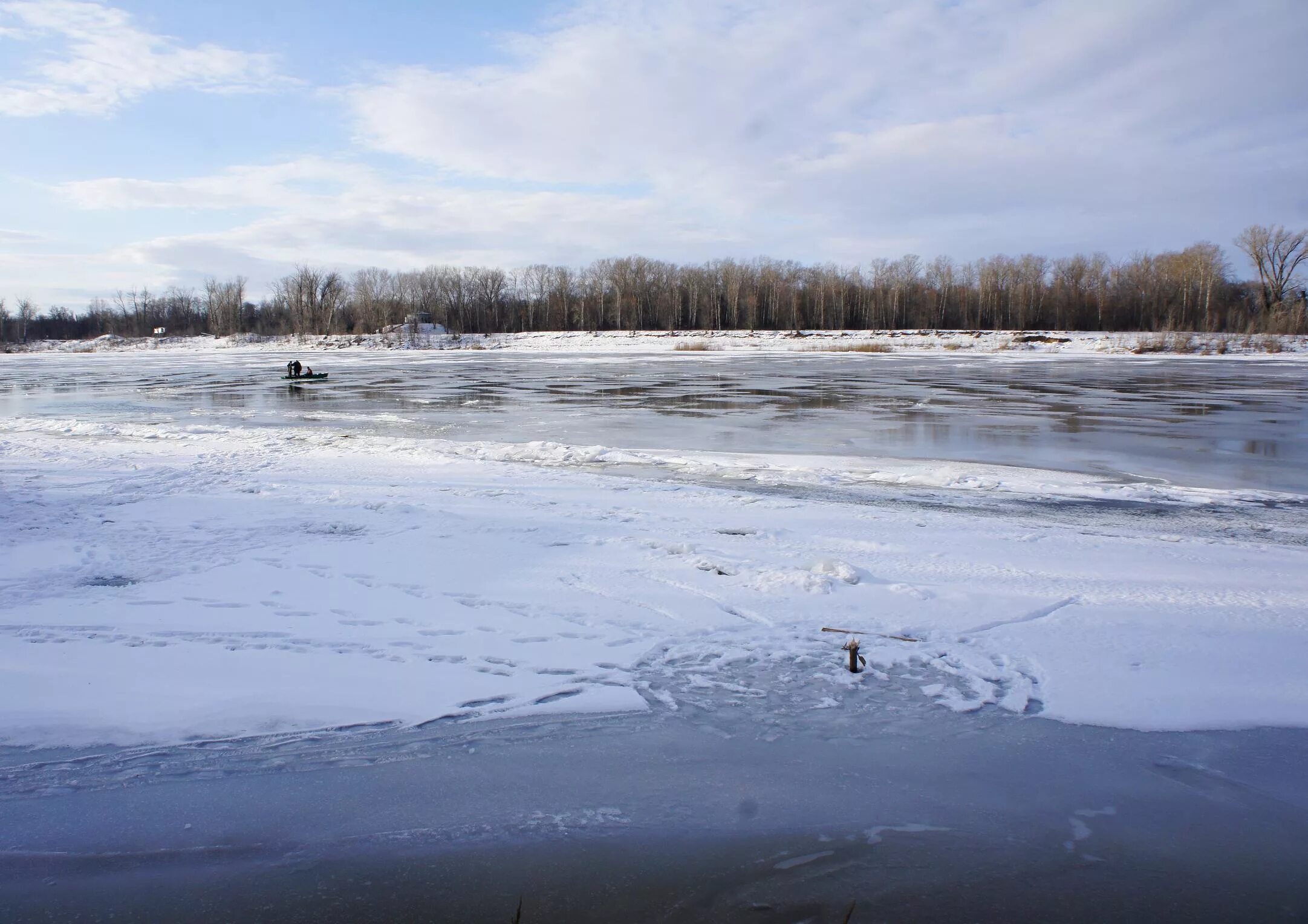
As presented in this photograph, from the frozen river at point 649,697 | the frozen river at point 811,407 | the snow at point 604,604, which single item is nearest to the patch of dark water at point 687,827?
the frozen river at point 649,697

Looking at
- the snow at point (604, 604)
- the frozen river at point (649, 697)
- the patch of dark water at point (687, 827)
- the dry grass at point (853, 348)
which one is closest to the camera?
the patch of dark water at point (687, 827)

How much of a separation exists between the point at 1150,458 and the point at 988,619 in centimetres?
763

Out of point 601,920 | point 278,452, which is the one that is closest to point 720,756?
point 601,920

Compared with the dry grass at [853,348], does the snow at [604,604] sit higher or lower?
lower

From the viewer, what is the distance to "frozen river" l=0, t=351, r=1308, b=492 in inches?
452

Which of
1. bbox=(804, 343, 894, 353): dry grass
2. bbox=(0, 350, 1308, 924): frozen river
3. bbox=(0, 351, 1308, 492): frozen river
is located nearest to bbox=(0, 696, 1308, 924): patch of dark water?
bbox=(0, 350, 1308, 924): frozen river

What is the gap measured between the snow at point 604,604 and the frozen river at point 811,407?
2.84 meters

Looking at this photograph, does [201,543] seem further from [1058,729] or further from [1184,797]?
[1184,797]

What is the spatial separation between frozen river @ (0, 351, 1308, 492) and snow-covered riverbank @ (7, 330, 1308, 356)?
9656mm

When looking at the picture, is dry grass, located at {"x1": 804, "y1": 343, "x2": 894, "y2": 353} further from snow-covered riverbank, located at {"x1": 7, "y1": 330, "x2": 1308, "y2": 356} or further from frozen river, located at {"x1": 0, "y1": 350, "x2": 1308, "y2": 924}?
frozen river, located at {"x1": 0, "y1": 350, "x2": 1308, "y2": 924}

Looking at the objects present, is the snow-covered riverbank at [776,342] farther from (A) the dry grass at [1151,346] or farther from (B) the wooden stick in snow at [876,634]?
(B) the wooden stick in snow at [876,634]

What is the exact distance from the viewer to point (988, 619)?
4887 mm

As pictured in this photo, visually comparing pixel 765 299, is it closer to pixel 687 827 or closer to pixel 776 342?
pixel 776 342

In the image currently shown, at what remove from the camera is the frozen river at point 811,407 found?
37.7 feet
